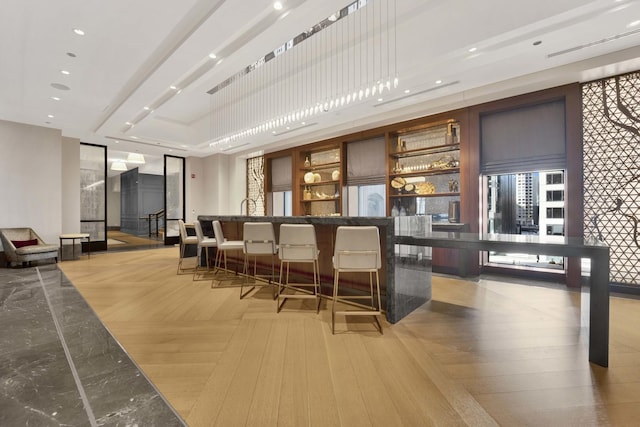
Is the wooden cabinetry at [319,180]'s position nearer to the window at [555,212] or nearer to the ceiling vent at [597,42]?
the window at [555,212]

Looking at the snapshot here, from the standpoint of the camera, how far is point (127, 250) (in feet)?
27.0

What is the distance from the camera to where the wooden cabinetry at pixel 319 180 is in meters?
A: 7.19

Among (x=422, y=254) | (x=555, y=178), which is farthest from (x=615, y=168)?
(x=422, y=254)

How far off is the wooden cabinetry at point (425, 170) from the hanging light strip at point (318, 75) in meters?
1.82

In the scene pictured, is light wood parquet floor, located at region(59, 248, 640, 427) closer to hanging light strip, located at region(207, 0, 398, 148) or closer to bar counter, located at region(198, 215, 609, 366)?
bar counter, located at region(198, 215, 609, 366)

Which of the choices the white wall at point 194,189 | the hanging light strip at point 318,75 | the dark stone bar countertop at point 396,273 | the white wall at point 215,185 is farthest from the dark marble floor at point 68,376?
the white wall at point 194,189

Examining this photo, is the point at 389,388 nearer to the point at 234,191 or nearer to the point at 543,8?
the point at 543,8

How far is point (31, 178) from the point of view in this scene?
6336mm

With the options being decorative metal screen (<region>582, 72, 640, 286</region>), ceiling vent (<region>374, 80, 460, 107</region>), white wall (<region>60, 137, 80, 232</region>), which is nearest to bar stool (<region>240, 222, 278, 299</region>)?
ceiling vent (<region>374, 80, 460, 107</region>)

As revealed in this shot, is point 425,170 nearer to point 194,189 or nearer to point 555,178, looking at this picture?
point 555,178

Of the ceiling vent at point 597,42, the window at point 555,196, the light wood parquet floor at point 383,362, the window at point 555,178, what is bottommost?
the light wood parquet floor at point 383,362

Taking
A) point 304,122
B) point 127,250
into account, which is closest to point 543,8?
point 304,122

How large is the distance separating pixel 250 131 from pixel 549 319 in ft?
18.7

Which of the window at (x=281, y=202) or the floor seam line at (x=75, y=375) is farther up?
the window at (x=281, y=202)
